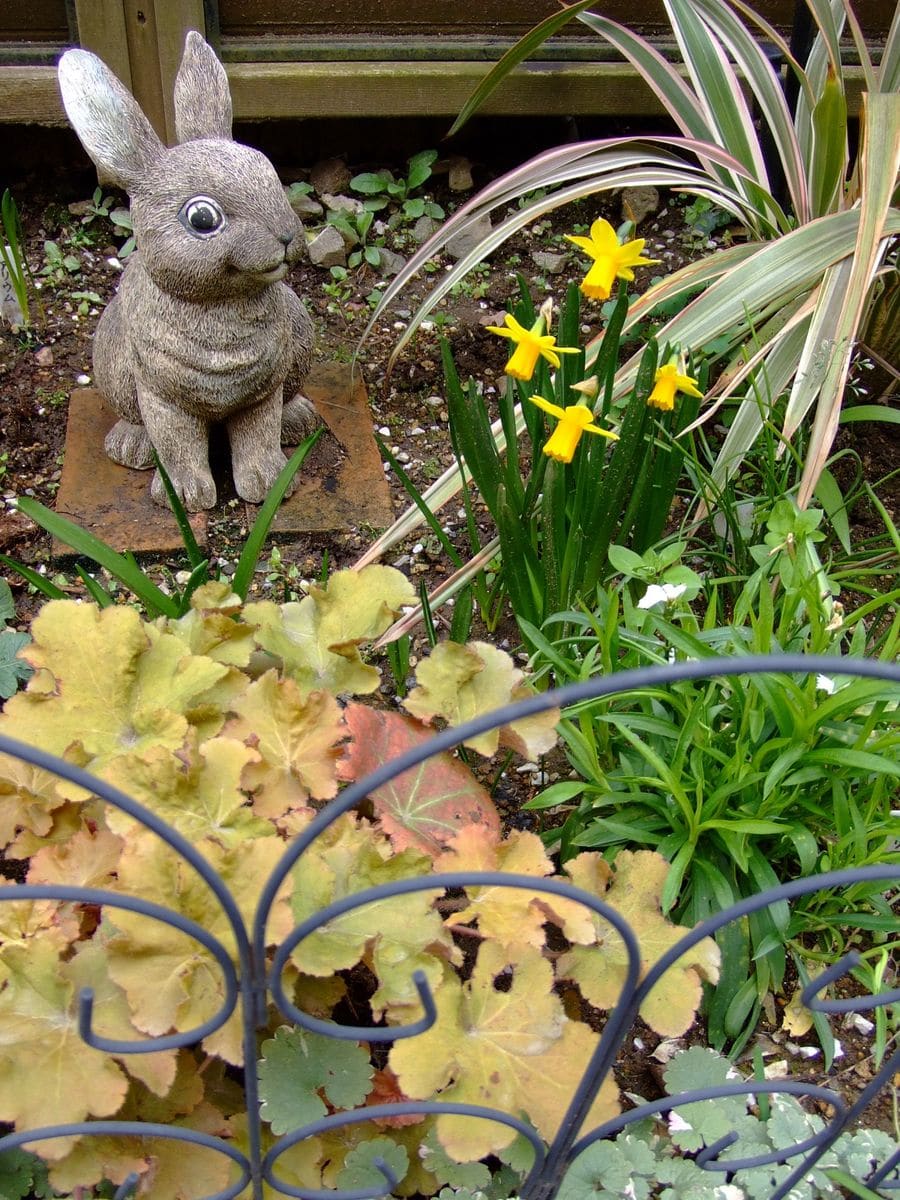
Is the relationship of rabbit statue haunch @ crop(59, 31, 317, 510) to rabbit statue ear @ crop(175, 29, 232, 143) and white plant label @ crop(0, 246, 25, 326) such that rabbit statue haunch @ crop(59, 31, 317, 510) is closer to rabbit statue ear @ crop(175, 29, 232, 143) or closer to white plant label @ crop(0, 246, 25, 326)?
rabbit statue ear @ crop(175, 29, 232, 143)

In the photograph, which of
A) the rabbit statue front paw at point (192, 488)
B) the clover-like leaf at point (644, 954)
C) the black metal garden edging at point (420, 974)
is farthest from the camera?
the rabbit statue front paw at point (192, 488)

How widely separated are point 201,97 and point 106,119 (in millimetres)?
201

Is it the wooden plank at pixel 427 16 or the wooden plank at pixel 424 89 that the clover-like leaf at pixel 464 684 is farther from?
the wooden plank at pixel 427 16

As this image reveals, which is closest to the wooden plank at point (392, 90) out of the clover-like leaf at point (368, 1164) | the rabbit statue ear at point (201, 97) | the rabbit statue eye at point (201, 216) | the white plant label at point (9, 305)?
the white plant label at point (9, 305)

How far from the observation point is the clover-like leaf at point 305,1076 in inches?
48.4

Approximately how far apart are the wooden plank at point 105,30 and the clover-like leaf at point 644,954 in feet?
7.83

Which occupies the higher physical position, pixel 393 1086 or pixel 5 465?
pixel 5 465

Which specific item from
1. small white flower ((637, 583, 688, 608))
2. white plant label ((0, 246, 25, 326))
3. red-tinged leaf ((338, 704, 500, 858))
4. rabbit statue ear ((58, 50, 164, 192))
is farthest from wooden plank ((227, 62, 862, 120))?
red-tinged leaf ((338, 704, 500, 858))

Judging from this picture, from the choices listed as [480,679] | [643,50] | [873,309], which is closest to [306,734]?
[480,679]

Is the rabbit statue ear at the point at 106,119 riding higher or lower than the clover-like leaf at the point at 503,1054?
higher

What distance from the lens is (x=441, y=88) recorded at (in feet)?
9.89

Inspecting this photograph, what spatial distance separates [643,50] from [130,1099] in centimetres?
241

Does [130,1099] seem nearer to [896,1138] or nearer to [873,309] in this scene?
[896,1138]

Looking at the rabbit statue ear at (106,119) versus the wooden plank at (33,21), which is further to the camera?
the wooden plank at (33,21)
